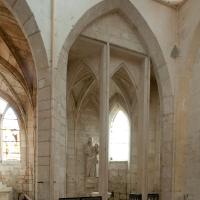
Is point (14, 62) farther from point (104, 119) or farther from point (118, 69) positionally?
point (104, 119)

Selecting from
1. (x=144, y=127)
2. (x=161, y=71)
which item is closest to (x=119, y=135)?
(x=144, y=127)

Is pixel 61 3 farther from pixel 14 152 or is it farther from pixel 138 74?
pixel 14 152

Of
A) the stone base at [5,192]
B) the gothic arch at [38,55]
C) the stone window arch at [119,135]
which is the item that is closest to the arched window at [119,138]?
the stone window arch at [119,135]

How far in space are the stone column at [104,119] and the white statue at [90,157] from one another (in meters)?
6.39

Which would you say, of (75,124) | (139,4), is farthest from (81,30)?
(75,124)

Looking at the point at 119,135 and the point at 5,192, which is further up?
the point at 119,135

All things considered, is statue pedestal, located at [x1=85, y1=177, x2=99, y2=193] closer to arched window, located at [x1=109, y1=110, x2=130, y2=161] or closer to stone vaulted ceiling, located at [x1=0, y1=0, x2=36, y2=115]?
arched window, located at [x1=109, y1=110, x2=130, y2=161]

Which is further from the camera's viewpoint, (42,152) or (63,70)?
(63,70)

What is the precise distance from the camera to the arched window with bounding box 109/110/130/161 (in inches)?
553

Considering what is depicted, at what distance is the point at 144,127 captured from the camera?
8445 millimetres

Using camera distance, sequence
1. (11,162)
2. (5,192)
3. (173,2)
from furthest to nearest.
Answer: (11,162) → (5,192) → (173,2)

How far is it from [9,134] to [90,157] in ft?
14.5

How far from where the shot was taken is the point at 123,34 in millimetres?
8406

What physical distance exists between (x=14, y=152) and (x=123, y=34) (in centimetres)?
997
